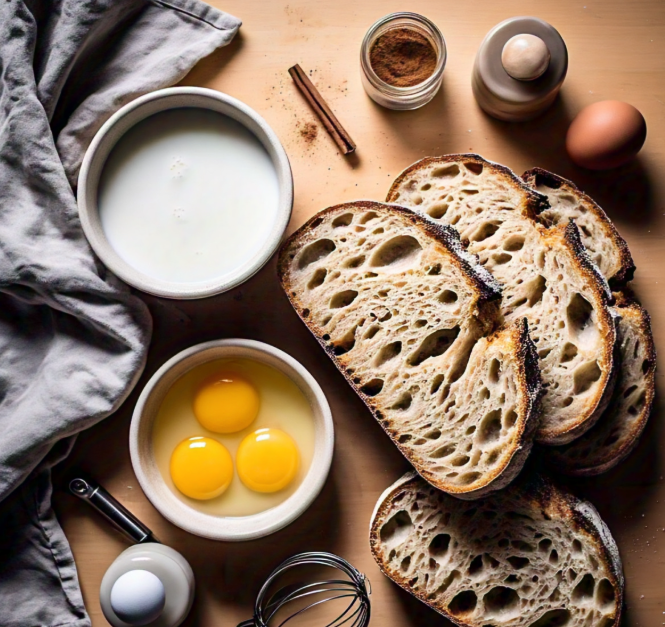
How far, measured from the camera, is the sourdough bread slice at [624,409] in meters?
1.50

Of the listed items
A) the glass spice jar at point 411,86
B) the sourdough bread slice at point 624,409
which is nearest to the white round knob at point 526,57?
the glass spice jar at point 411,86

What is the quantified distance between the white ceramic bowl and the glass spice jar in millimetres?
301

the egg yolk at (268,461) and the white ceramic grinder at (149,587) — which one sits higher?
the egg yolk at (268,461)

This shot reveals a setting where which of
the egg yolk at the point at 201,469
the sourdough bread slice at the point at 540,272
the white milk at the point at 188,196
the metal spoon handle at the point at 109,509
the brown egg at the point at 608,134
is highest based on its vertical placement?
the brown egg at the point at 608,134

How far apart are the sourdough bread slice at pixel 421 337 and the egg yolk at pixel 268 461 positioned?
218 mm

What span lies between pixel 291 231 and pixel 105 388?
57 centimetres

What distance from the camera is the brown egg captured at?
59.3 inches

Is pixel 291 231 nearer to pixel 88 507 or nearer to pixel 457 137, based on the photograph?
pixel 457 137

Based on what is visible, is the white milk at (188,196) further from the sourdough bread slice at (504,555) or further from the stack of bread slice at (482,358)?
the sourdough bread slice at (504,555)

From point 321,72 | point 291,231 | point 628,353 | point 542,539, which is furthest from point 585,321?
point 321,72

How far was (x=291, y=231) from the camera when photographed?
1.62m

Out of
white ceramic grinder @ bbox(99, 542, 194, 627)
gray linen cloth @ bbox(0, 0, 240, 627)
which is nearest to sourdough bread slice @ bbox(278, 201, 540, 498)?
gray linen cloth @ bbox(0, 0, 240, 627)

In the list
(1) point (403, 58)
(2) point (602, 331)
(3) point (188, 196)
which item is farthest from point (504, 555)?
(1) point (403, 58)

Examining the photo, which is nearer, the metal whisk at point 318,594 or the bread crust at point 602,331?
the bread crust at point 602,331
